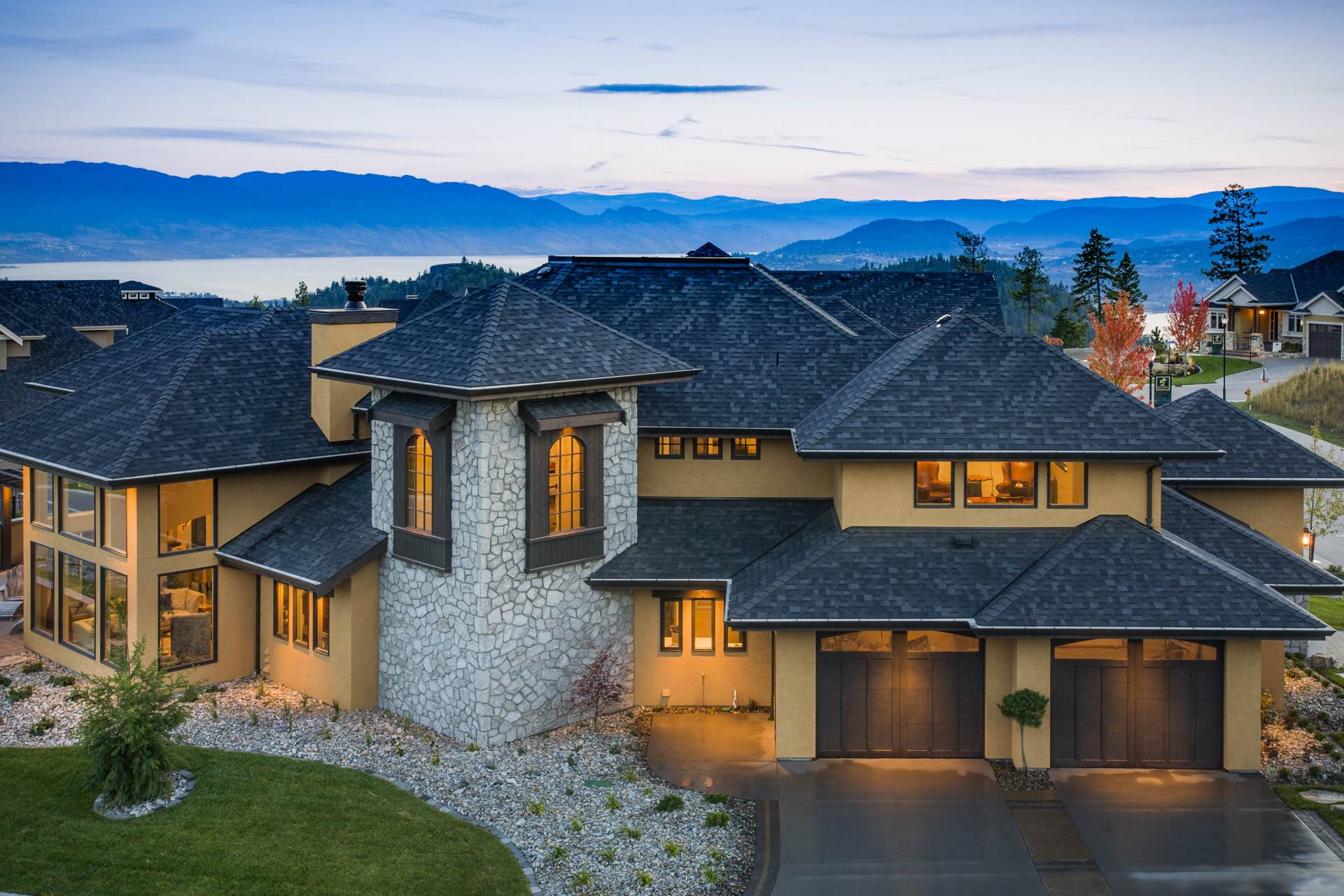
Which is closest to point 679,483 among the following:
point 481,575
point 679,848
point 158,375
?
point 481,575

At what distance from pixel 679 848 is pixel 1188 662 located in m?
8.71

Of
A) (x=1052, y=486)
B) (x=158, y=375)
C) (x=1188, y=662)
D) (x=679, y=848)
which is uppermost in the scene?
(x=158, y=375)

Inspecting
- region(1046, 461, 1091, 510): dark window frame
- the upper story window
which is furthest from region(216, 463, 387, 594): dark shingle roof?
region(1046, 461, 1091, 510): dark window frame

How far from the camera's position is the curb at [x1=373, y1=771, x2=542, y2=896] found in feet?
50.3

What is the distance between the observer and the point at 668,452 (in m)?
23.6

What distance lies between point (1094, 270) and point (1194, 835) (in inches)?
2565

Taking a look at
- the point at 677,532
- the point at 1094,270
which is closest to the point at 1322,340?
the point at 1094,270

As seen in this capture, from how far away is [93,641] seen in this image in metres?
23.4

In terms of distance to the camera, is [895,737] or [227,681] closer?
[895,737]

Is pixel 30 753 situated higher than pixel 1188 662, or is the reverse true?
pixel 1188 662

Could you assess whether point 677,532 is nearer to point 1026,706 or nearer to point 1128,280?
point 1026,706

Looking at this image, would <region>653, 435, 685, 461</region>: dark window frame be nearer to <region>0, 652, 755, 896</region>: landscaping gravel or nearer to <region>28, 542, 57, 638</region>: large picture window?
<region>0, 652, 755, 896</region>: landscaping gravel

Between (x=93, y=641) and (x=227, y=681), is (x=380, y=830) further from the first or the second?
(x=93, y=641)

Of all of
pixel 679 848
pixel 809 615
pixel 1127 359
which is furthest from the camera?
pixel 1127 359
